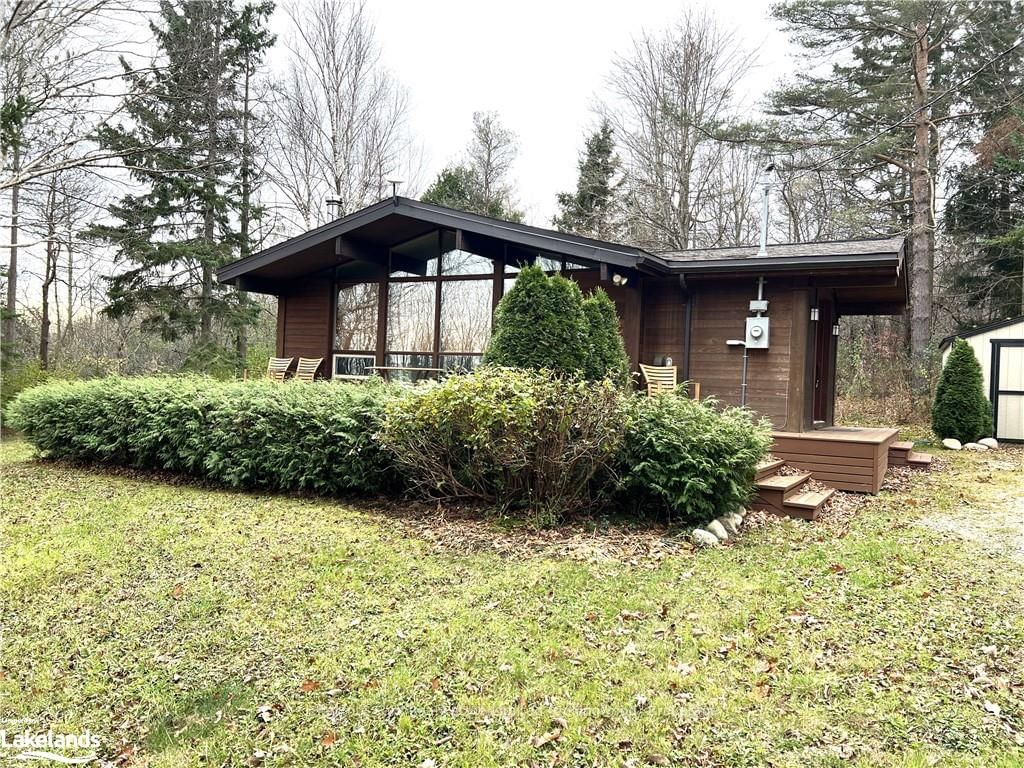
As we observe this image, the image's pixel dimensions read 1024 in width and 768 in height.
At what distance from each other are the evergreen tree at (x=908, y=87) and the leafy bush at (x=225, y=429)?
11552mm

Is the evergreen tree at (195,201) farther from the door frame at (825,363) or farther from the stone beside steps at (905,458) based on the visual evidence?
the stone beside steps at (905,458)

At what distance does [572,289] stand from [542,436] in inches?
70.8

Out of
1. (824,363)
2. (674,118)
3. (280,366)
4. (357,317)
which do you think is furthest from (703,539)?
(674,118)

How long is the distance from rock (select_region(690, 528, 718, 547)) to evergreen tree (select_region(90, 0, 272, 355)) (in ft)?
40.5

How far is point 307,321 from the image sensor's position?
9.92 meters

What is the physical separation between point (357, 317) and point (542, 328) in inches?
182

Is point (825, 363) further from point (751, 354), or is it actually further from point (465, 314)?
point (465, 314)

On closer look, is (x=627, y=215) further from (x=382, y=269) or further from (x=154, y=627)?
(x=154, y=627)

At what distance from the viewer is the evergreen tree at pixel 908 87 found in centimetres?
1261

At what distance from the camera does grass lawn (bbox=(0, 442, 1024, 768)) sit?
7.36 feet

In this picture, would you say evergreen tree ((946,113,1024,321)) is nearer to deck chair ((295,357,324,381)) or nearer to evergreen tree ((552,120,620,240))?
evergreen tree ((552,120,620,240))

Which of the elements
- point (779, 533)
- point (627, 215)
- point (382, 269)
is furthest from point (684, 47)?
point (779, 533)

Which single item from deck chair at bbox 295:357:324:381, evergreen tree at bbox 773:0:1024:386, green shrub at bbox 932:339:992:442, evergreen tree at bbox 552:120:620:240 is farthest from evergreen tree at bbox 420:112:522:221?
green shrub at bbox 932:339:992:442

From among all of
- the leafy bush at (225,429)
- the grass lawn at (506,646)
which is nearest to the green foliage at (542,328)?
the leafy bush at (225,429)
